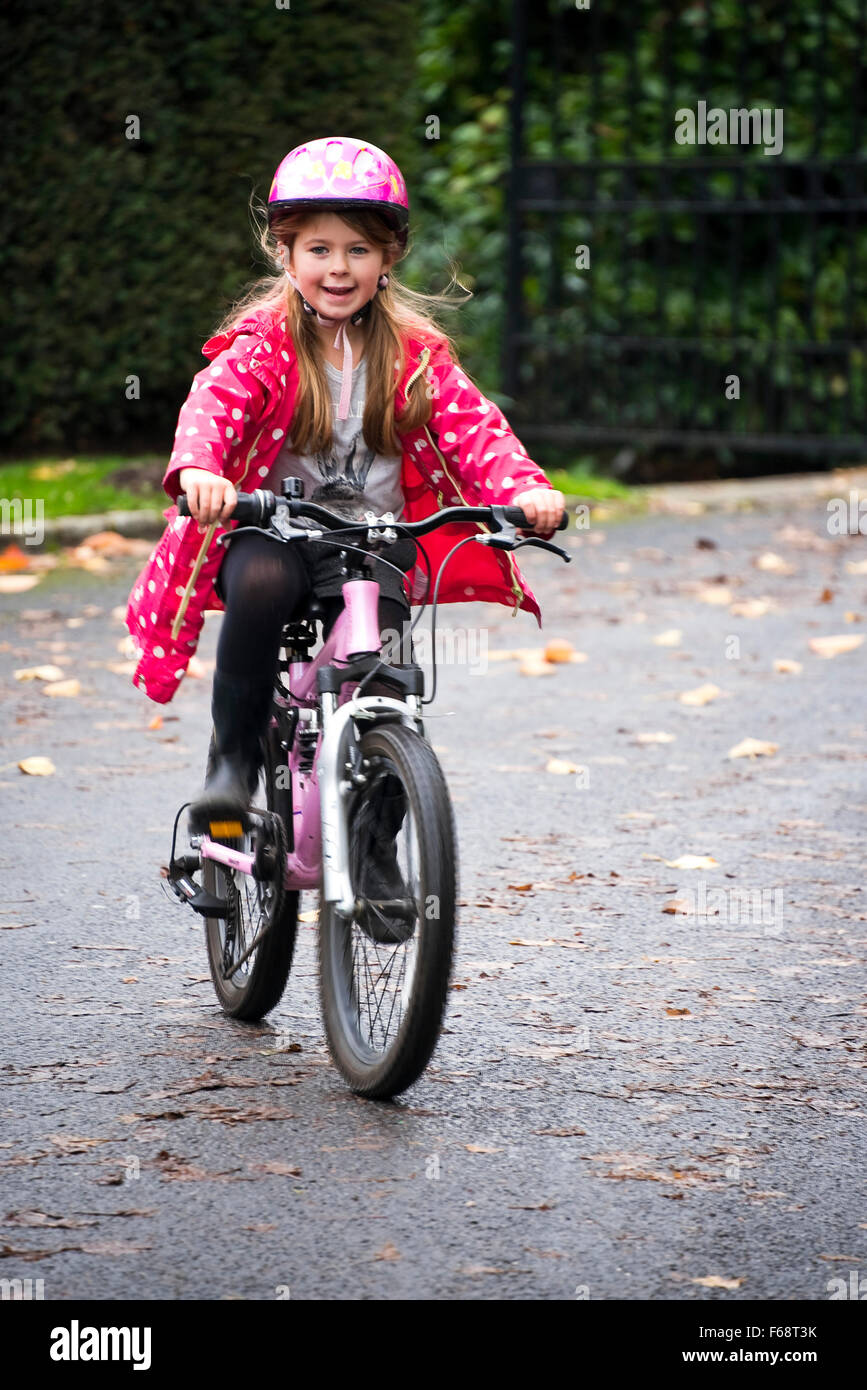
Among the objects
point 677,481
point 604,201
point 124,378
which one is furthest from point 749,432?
point 124,378

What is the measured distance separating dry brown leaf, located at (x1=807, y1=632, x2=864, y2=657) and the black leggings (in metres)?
4.11

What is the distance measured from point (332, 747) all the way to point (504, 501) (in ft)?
1.70

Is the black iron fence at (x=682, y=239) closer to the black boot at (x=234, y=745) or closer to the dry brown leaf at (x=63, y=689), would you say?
the dry brown leaf at (x=63, y=689)

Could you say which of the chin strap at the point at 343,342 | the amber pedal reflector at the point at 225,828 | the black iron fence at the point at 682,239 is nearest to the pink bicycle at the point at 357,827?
the amber pedal reflector at the point at 225,828

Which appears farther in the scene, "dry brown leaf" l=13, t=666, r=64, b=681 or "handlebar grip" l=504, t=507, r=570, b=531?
"dry brown leaf" l=13, t=666, r=64, b=681

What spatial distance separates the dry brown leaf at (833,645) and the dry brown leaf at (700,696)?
0.83m

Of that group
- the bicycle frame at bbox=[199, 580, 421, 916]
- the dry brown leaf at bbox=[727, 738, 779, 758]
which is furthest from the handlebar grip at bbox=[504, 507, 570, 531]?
the dry brown leaf at bbox=[727, 738, 779, 758]

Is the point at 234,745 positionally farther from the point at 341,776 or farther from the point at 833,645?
the point at 833,645

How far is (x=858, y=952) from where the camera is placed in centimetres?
401

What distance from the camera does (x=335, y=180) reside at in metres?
3.28

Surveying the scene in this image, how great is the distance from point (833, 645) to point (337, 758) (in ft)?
14.4

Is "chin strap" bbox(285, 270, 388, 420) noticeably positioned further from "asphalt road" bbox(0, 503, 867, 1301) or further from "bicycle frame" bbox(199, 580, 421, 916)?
"asphalt road" bbox(0, 503, 867, 1301)

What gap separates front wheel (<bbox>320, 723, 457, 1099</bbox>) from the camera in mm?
2984
